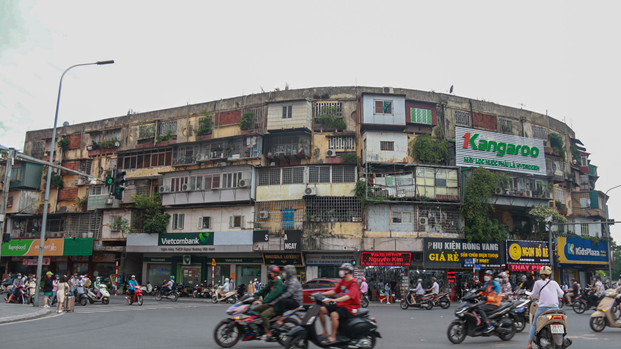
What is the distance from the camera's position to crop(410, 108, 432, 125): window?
3150 centimetres

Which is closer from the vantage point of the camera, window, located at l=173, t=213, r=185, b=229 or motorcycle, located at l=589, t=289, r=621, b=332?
motorcycle, located at l=589, t=289, r=621, b=332

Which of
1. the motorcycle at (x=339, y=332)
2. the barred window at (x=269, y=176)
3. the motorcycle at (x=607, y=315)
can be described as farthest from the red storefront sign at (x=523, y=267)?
the motorcycle at (x=339, y=332)

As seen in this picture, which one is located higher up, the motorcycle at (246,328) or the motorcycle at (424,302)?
the motorcycle at (246,328)

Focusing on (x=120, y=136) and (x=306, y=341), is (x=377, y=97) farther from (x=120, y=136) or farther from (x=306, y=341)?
(x=306, y=341)

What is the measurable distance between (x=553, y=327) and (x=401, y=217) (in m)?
21.9

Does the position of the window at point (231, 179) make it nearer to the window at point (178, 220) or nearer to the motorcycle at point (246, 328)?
the window at point (178, 220)

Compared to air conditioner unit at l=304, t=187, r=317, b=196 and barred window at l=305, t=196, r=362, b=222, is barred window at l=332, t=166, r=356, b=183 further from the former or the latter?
air conditioner unit at l=304, t=187, r=317, b=196

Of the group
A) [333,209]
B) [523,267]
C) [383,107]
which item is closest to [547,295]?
[333,209]

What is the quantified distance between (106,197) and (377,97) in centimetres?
2160

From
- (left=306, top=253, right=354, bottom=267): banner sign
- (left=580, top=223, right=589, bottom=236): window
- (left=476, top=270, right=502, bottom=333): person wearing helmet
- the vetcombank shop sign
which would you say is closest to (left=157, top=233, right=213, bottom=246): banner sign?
(left=306, top=253, right=354, bottom=267): banner sign

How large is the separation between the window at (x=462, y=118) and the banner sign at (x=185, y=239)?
18.9 metres

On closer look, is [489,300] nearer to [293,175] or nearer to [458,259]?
[458,259]

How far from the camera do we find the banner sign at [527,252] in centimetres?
3055

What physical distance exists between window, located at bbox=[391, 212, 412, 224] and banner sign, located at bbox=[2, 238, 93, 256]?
23.0m
